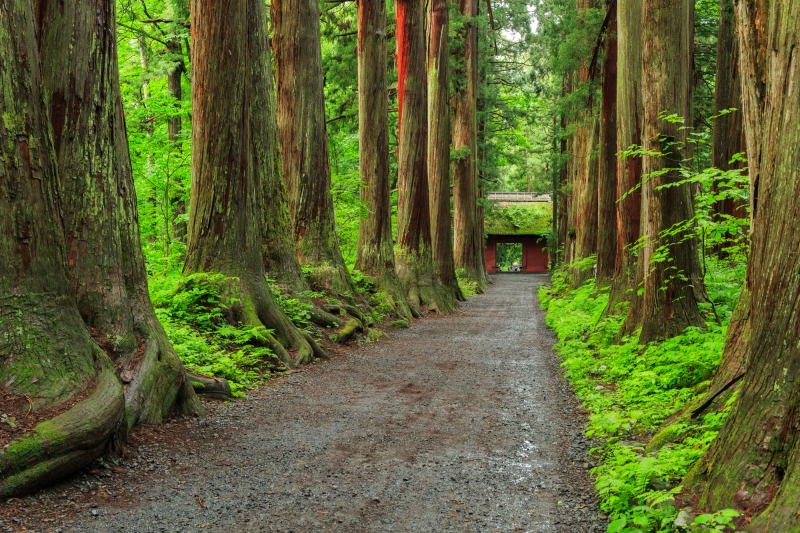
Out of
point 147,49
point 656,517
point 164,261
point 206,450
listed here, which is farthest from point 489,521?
point 147,49

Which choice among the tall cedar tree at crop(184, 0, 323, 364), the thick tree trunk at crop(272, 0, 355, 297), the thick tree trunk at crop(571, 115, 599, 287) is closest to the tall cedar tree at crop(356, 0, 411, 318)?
the thick tree trunk at crop(272, 0, 355, 297)

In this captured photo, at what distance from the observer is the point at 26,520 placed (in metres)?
3.57

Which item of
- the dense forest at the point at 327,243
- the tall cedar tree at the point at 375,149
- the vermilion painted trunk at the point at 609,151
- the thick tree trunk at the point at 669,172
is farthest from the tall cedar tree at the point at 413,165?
the thick tree trunk at the point at 669,172

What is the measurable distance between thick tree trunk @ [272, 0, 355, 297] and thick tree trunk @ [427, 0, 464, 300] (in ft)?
24.2

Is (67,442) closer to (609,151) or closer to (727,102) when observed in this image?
(609,151)

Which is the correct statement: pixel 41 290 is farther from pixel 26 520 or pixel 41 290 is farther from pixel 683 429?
pixel 683 429

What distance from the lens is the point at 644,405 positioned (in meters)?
5.96

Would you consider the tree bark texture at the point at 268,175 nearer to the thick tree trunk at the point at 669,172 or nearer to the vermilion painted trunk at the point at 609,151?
the thick tree trunk at the point at 669,172

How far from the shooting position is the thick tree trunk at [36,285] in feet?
13.8

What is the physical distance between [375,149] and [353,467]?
11.5 metres

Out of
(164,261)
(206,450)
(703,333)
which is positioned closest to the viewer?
(206,450)

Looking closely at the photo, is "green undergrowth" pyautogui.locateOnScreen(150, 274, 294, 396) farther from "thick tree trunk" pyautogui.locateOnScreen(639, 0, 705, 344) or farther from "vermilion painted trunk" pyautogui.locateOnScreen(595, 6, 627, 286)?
"vermilion painted trunk" pyautogui.locateOnScreen(595, 6, 627, 286)

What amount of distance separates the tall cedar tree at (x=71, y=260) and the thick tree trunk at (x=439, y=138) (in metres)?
14.4

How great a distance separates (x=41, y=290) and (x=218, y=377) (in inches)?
108
